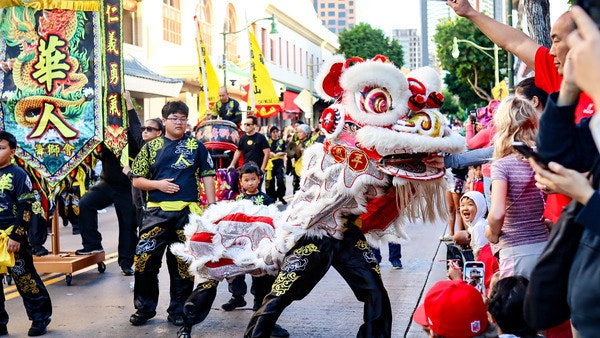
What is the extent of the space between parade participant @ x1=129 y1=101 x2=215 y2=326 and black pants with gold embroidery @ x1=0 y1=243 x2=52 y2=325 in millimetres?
791

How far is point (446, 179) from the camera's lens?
5410mm

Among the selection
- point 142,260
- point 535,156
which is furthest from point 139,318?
point 535,156

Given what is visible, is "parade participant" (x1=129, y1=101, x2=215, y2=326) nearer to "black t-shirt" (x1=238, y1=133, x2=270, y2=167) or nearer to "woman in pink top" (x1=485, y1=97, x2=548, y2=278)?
"woman in pink top" (x1=485, y1=97, x2=548, y2=278)

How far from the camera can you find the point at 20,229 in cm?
671

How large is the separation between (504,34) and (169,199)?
11.9 ft

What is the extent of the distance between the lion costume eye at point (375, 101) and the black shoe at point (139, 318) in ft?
10.4

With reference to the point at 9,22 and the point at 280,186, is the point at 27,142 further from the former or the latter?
the point at 280,186

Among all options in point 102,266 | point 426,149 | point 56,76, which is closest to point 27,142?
point 56,76

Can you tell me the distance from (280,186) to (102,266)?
843 cm

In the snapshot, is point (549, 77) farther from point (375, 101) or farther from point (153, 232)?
point (153, 232)

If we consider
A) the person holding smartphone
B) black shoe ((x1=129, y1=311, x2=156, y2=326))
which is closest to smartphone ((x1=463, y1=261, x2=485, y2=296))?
black shoe ((x1=129, y1=311, x2=156, y2=326))

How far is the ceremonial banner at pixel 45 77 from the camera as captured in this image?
356 inches

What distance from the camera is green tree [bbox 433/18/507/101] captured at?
5106 cm

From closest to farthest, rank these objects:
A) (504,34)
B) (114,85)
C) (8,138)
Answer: (504,34)
(8,138)
(114,85)
